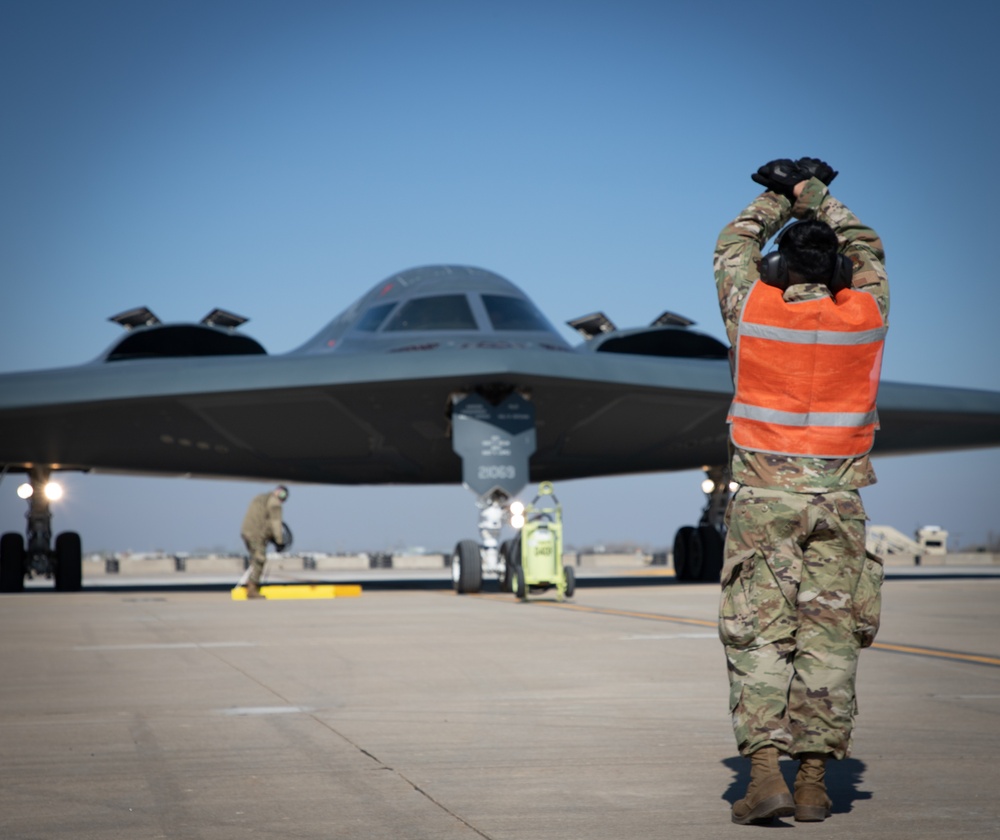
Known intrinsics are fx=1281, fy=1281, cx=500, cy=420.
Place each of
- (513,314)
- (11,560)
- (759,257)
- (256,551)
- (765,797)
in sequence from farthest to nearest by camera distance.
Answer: (11,560)
(513,314)
(256,551)
(759,257)
(765,797)

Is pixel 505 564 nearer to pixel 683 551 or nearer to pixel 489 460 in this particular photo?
pixel 489 460

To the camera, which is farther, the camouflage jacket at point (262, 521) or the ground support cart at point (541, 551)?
the camouflage jacket at point (262, 521)

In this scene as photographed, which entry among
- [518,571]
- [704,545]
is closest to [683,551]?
[704,545]

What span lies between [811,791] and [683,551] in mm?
19927

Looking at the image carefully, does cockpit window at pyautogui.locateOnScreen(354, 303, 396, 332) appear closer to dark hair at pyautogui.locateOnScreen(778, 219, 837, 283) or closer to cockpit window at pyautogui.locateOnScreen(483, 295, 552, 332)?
cockpit window at pyautogui.locateOnScreen(483, 295, 552, 332)

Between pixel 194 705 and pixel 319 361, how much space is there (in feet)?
40.2

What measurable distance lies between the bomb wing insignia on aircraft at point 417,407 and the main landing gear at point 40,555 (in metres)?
0.03

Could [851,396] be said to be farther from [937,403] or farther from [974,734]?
[937,403]

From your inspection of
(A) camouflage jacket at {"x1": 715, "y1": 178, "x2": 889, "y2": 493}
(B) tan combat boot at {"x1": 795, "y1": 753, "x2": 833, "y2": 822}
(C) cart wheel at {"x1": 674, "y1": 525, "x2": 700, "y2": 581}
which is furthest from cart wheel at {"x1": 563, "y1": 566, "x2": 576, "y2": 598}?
(B) tan combat boot at {"x1": 795, "y1": 753, "x2": 833, "y2": 822}

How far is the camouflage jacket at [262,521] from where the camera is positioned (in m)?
18.5

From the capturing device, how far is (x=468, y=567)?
58.5 ft

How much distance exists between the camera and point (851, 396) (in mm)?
4375

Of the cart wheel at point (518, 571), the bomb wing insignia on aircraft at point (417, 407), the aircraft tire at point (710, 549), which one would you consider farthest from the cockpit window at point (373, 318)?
the aircraft tire at point (710, 549)

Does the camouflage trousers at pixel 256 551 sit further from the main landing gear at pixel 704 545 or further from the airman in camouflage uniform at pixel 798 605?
the airman in camouflage uniform at pixel 798 605
